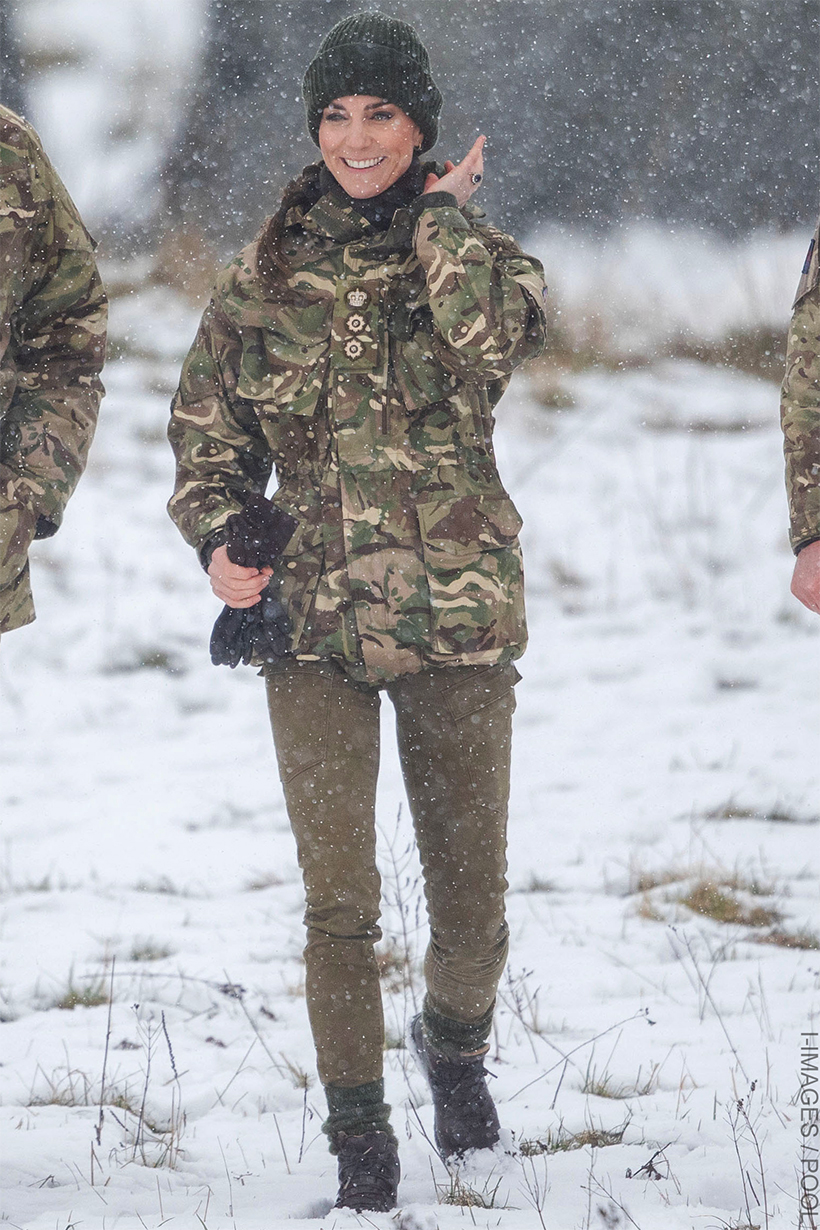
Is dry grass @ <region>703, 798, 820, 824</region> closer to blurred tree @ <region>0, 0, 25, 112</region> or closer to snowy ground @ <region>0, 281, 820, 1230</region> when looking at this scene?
snowy ground @ <region>0, 281, 820, 1230</region>

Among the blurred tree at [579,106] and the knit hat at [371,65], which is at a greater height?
the blurred tree at [579,106]

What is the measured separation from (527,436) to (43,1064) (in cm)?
709

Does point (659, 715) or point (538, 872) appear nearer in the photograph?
point (538, 872)

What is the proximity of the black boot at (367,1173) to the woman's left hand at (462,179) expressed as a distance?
1.86 metres

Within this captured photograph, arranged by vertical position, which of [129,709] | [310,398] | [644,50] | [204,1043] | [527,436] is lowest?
[204,1043]

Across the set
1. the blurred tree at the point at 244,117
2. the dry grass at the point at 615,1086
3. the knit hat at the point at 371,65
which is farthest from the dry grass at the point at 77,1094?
the blurred tree at the point at 244,117

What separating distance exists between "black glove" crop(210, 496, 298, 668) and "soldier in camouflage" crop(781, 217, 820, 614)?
1135 mm

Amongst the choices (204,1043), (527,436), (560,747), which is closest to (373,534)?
(204,1043)

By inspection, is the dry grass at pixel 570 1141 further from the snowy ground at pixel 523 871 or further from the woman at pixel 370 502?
the woman at pixel 370 502

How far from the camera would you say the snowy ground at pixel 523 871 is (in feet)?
8.39

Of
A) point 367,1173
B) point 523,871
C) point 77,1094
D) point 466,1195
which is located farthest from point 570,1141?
point 523,871

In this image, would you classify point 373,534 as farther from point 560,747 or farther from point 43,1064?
point 560,747

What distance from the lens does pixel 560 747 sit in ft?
19.8

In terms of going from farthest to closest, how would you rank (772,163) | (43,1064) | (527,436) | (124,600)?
1. (772,163)
2. (527,436)
3. (124,600)
4. (43,1064)
